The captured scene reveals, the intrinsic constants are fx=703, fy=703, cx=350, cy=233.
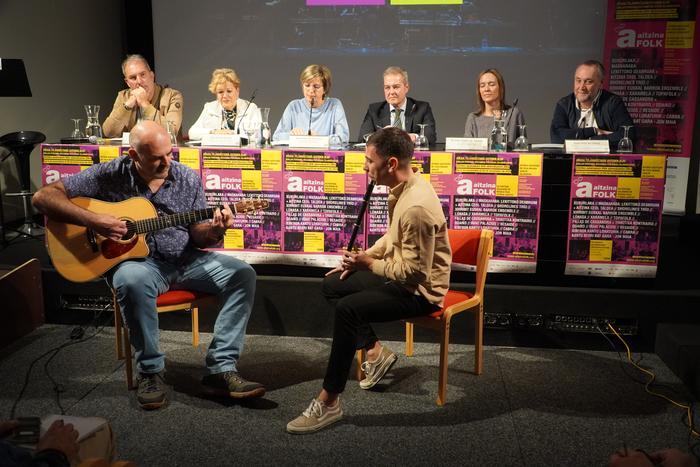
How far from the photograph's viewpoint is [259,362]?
333 centimetres

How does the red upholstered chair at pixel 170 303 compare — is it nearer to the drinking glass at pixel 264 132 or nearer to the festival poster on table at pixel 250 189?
the festival poster on table at pixel 250 189

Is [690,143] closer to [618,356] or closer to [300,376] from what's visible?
[618,356]

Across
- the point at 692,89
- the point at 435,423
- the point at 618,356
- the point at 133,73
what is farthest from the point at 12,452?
the point at 692,89

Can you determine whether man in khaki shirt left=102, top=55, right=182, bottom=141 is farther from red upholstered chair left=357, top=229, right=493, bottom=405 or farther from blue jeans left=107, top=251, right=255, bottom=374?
red upholstered chair left=357, top=229, right=493, bottom=405

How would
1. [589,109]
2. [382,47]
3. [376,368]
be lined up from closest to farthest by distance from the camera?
[376,368]
[589,109]
[382,47]

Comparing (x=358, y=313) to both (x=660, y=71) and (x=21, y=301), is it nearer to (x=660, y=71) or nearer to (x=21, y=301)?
(x=21, y=301)

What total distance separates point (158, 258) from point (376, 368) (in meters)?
1.06

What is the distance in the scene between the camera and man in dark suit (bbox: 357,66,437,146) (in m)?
4.47

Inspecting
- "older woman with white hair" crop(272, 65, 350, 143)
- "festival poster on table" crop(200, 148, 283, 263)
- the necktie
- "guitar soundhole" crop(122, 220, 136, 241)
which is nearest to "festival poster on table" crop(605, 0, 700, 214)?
the necktie

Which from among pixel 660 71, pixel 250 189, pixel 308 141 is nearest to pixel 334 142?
pixel 308 141

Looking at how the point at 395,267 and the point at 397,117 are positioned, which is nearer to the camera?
the point at 395,267

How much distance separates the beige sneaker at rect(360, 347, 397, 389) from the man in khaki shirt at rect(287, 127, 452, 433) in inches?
13.2

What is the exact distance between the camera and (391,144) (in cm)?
268

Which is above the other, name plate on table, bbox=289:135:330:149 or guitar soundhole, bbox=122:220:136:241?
name plate on table, bbox=289:135:330:149
